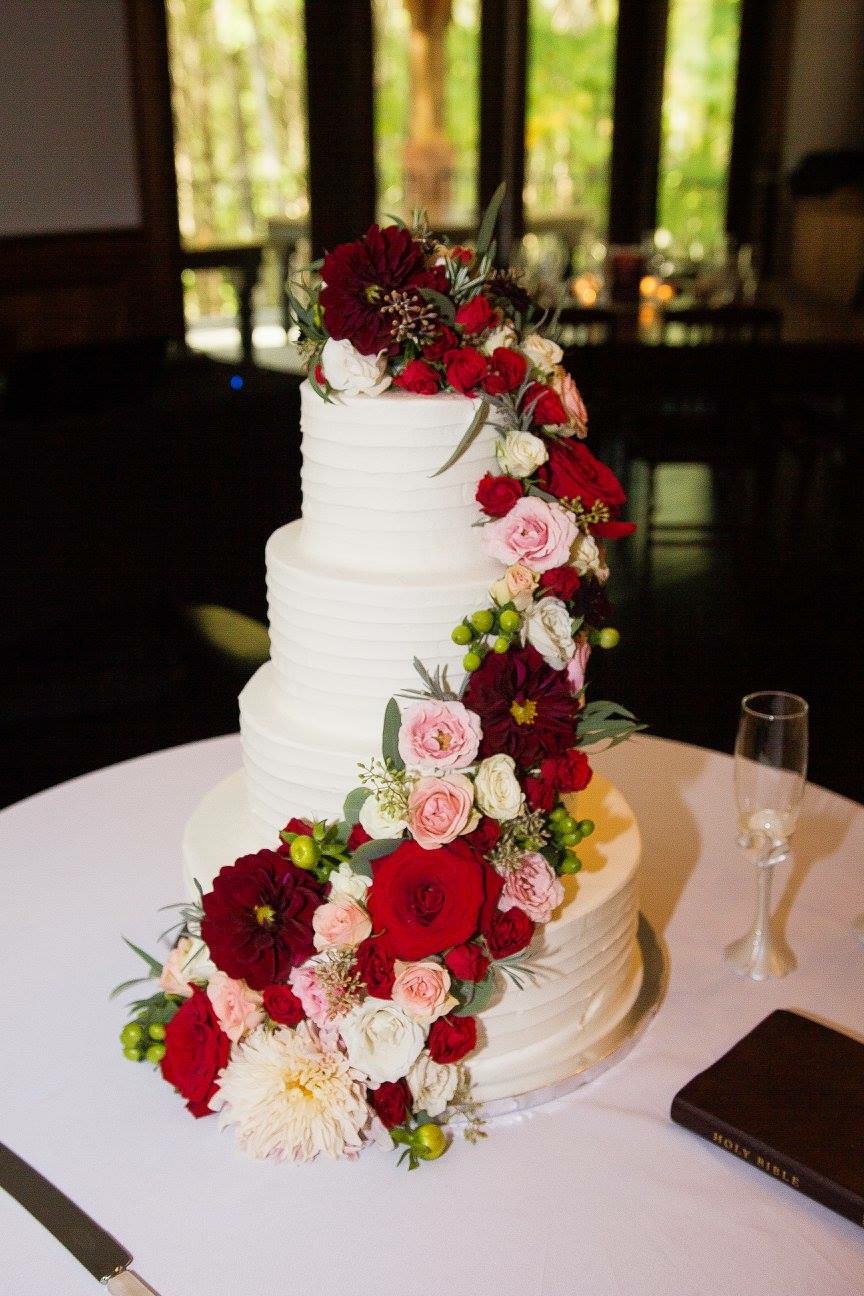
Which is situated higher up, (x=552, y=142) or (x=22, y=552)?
(x=552, y=142)

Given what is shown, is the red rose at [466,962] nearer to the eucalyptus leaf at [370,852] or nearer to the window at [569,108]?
the eucalyptus leaf at [370,852]

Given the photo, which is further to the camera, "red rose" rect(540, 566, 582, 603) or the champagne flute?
the champagne flute

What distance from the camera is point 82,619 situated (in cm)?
383

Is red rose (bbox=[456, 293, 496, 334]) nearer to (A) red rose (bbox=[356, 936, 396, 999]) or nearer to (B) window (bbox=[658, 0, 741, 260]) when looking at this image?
(A) red rose (bbox=[356, 936, 396, 999])

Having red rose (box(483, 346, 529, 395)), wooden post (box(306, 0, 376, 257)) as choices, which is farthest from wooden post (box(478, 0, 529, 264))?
red rose (box(483, 346, 529, 395))

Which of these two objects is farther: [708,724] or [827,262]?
[827,262]

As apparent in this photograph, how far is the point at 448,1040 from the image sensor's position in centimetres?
143

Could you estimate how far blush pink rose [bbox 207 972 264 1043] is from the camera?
1.45 metres

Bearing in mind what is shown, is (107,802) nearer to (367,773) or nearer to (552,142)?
(367,773)

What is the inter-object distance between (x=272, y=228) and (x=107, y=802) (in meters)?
7.34

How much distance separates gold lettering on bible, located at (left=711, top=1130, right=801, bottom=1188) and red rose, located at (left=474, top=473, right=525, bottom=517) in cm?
71

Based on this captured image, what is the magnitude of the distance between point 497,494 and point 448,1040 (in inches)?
23.3

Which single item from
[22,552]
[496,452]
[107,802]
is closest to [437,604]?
[496,452]

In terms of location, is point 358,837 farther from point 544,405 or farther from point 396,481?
point 544,405
